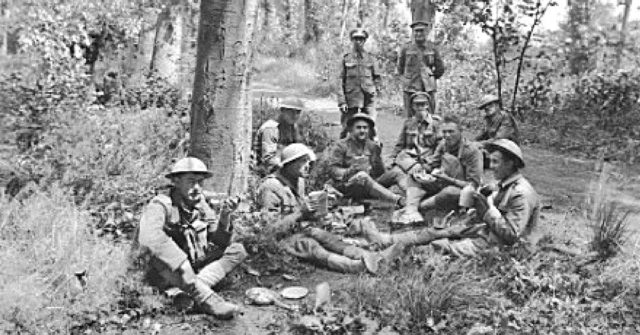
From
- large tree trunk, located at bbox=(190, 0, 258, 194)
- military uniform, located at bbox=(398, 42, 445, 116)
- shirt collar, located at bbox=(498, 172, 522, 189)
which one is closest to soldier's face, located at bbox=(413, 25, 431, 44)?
military uniform, located at bbox=(398, 42, 445, 116)

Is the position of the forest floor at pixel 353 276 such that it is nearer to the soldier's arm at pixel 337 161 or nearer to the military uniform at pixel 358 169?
the military uniform at pixel 358 169

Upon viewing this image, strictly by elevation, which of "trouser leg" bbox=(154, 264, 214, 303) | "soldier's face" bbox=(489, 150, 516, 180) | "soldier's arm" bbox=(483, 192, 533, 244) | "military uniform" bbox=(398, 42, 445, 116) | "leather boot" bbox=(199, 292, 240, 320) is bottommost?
"leather boot" bbox=(199, 292, 240, 320)

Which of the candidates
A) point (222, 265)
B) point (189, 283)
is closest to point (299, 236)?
point (222, 265)

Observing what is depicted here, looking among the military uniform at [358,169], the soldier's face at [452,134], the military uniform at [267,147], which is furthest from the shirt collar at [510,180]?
the military uniform at [267,147]

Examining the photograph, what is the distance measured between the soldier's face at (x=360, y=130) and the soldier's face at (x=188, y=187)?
10.6 feet

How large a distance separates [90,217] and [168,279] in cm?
158

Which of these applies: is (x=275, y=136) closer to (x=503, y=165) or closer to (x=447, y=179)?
(x=447, y=179)

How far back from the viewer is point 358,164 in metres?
8.12

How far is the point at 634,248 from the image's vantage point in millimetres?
5934

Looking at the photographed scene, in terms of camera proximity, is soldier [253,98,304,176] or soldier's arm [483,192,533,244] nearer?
soldier's arm [483,192,533,244]

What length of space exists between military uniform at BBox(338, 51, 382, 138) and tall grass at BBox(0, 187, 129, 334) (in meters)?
5.21

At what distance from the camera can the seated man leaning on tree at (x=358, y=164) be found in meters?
7.93

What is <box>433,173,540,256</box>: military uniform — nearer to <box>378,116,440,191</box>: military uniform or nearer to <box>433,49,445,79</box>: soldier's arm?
<box>378,116,440,191</box>: military uniform

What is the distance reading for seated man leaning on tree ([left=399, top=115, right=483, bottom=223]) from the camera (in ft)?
24.6
